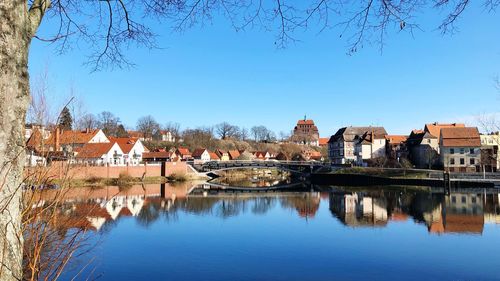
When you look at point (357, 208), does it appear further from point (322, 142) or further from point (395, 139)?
point (322, 142)

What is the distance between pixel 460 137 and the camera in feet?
177

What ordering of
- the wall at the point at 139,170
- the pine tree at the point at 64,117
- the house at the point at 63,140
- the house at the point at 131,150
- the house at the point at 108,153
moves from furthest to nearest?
1. the house at the point at 131,150
2. the house at the point at 108,153
3. the wall at the point at 139,170
4. the house at the point at 63,140
5. the pine tree at the point at 64,117

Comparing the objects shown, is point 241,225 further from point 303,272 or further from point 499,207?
point 499,207

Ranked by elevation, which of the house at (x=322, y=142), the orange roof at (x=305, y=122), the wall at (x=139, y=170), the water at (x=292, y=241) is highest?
the orange roof at (x=305, y=122)

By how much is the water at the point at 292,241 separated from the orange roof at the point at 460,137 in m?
25.4

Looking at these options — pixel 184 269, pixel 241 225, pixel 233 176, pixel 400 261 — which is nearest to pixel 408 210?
pixel 241 225

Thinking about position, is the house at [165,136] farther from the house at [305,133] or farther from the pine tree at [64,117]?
the pine tree at [64,117]

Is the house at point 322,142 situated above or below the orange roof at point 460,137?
above

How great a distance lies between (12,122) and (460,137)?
6021 centimetres

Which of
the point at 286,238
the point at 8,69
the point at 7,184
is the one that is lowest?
the point at 286,238

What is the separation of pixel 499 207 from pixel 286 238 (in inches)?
688

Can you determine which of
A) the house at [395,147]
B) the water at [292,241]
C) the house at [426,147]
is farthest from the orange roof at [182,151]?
the water at [292,241]

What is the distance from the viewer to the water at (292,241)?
12.4 meters

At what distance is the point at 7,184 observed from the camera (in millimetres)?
1788
